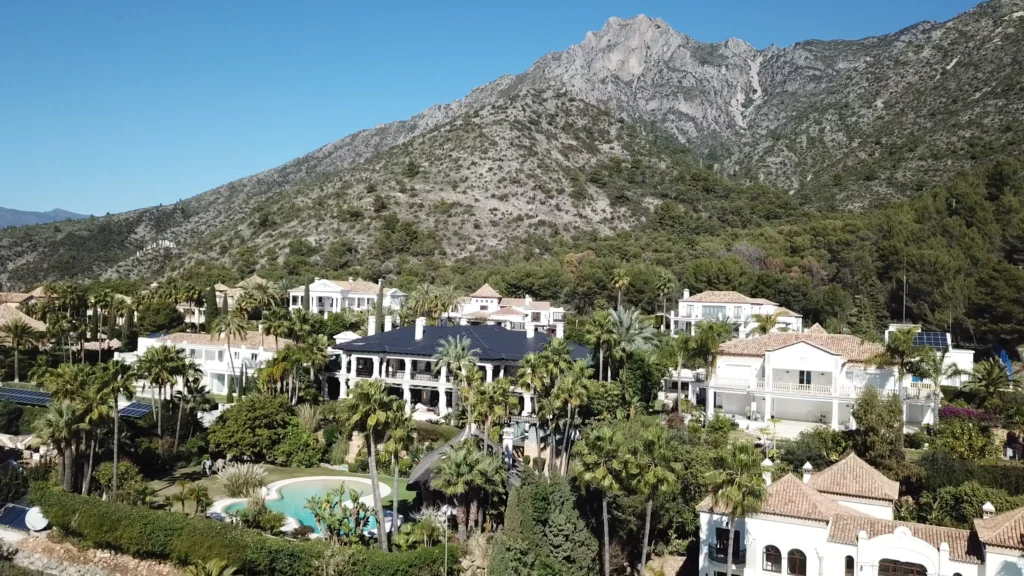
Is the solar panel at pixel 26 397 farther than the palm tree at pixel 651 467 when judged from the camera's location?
Yes

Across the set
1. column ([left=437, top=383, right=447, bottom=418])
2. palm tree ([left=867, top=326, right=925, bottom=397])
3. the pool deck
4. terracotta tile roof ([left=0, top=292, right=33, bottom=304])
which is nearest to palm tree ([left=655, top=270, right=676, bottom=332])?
column ([left=437, top=383, right=447, bottom=418])

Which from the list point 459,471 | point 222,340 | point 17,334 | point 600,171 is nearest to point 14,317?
point 17,334

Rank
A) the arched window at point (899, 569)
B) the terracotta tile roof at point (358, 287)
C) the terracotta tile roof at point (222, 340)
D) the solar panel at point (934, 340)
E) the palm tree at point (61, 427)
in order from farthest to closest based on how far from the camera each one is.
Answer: the terracotta tile roof at point (358, 287) → the terracotta tile roof at point (222, 340) → the solar panel at point (934, 340) → the palm tree at point (61, 427) → the arched window at point (899, 569)

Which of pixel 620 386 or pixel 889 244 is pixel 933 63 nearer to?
pixel 889 244

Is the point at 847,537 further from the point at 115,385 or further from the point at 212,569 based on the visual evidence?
the point at 115,385

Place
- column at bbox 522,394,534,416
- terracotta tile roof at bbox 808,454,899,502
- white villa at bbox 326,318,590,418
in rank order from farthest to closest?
white villa at bbox 326,318,590,418 < column at bbox 522,394,534,416 < terracotta tile roof at bbox 808,454,899,502

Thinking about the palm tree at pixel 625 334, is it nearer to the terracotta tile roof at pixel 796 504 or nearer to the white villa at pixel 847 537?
the white villa at pixel 847 537

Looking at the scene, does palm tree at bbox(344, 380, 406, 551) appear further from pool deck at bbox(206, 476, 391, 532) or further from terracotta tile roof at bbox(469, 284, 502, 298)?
terracotta tile roof at bbox(469, 284, 502, 298)

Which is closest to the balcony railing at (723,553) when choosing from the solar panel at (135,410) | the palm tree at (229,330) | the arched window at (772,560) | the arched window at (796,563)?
the arched window at (772,560)
